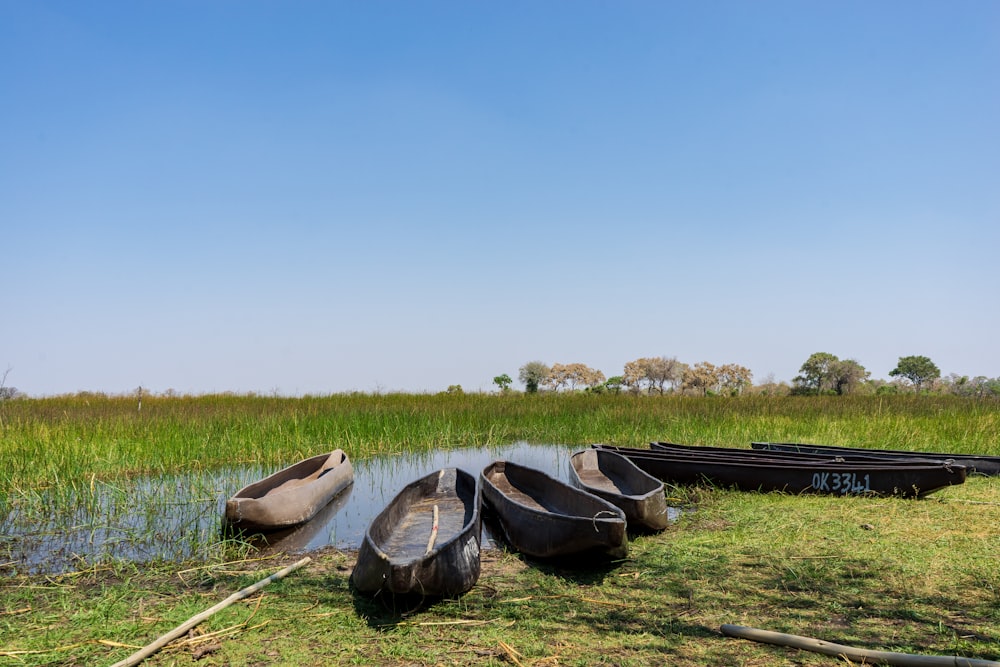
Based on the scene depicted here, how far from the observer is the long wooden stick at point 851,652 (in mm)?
3238

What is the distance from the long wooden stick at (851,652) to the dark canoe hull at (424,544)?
183 cm

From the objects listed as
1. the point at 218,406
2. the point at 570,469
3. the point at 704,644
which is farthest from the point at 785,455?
the point at 218,406

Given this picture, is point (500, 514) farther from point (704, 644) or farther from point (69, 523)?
point (69, 523)

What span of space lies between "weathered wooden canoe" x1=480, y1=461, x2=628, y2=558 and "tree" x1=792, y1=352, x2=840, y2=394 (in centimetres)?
3008

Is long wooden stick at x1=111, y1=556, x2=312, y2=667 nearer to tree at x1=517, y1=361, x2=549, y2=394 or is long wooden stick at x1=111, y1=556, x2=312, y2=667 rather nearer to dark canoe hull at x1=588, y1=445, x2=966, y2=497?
dark canoe hull at x1=588, y1=445, x2=966, y2=497

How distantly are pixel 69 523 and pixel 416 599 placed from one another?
486 cm

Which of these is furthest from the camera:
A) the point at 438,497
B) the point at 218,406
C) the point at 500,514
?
the point at 218,406

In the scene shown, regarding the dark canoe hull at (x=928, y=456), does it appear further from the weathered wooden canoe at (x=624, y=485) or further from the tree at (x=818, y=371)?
the tree at (x=818, y=371)

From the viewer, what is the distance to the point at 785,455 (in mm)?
9172

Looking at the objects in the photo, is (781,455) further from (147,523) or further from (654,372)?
(654,372)

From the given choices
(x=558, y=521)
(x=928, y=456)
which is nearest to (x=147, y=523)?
(x=558, y=521)

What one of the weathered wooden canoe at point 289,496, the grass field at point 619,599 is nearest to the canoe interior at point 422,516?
the grass field at point 619,599

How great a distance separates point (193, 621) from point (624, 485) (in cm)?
559

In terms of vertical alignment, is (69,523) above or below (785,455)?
below
